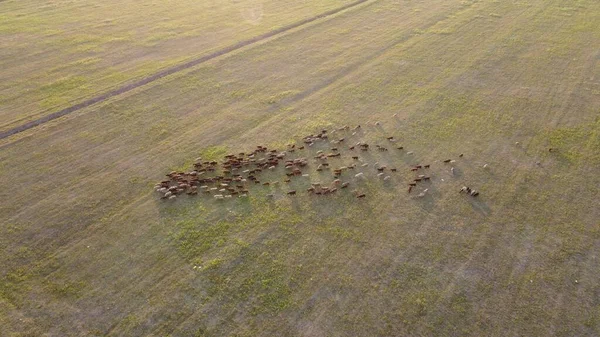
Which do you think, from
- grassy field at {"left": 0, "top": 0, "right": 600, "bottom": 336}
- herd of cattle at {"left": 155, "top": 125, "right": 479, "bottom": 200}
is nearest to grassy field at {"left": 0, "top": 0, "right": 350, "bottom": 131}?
grassy field at {"left": 0, "top": 0, "right": 600, "bottom": 336}

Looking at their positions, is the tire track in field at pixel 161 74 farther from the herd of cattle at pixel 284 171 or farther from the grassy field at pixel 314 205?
the herd of cattle at pixel 284 171

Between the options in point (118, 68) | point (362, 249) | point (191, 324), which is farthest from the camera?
point (118, 68)

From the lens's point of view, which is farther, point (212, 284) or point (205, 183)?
point (205, 183)

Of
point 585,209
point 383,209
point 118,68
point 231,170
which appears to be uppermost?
point 118,68

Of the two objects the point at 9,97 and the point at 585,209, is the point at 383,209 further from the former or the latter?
the point at 9,97

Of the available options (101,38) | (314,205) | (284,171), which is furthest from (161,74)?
(314,205)

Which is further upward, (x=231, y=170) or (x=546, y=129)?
(x=231, y=170)

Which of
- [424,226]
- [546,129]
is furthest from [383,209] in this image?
[546,129]

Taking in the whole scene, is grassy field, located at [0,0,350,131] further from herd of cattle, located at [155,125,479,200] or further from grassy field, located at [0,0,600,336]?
herd of cattle, located at [155,125,479,200]

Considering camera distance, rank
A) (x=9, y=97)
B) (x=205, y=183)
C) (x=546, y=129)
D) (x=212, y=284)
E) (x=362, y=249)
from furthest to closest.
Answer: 1. (x=9, y=97)
2. (x=546, y=129)
3. (x=205, y=183)
4. (x=362, y=249)
5. (x=212, y=284)
